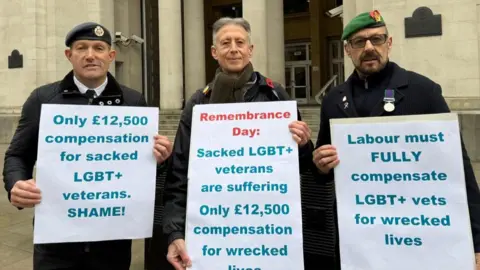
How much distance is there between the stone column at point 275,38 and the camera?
20.5 meters

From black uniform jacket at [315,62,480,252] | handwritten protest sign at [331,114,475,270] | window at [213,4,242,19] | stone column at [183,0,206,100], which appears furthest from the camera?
window at [213,4,242,19]

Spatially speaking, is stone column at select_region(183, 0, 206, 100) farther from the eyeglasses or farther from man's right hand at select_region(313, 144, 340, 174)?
man's right hand at select_region(313, 144, 340, 174)

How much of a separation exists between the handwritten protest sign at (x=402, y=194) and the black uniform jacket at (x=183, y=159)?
1.09 feet

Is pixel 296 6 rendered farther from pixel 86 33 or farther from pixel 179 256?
pixel 179 256

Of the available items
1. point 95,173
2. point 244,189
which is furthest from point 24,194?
point 244,189

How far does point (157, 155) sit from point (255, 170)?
0.62 m

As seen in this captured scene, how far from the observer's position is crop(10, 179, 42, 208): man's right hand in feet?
8.04

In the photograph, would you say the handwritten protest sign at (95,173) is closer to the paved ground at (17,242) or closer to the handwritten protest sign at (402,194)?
the handwritten protest sign at (402,194)

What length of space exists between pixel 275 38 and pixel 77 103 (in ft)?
61.7

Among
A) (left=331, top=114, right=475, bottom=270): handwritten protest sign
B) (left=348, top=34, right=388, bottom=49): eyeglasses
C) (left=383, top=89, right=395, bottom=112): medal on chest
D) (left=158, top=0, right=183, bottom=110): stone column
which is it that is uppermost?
(left=158, top=0, right=183, bottom=110): stone column

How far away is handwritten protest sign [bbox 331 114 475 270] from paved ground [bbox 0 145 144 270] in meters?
3.40

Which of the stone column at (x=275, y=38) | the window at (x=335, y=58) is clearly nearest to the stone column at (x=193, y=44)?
the stone column at (x=275, y=38)

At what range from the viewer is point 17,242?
6129 mm

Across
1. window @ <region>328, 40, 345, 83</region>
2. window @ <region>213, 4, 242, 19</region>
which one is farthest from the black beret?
window @ <region>213, 4, 242, 19</region>
